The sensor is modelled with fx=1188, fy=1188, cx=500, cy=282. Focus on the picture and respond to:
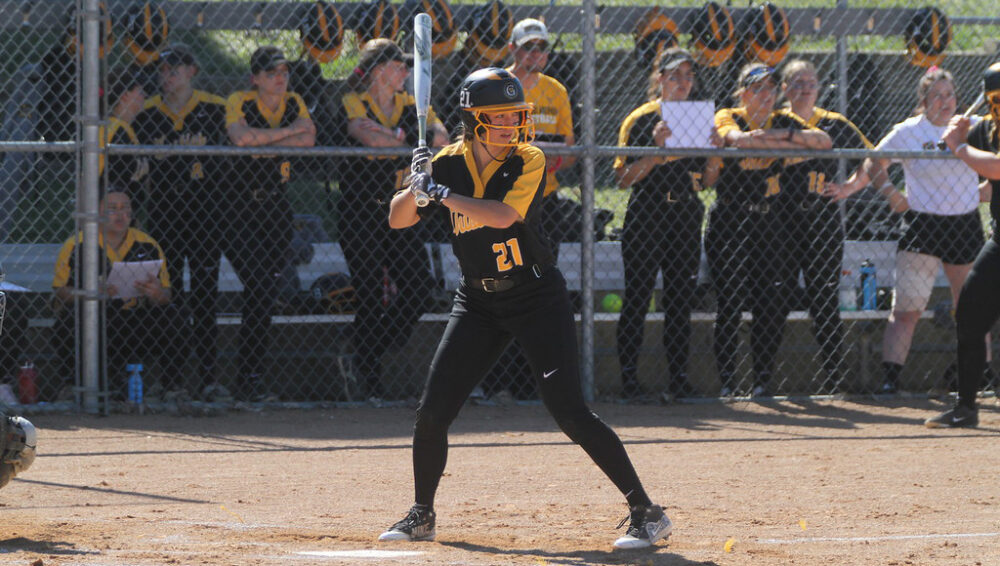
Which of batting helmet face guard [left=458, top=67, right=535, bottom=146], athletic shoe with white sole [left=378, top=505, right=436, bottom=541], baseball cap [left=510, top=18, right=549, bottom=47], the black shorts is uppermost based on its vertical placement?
baseball cap [left=510, top=18, right=549, bottom=47]

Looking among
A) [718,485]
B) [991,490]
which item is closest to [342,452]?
[718,485]

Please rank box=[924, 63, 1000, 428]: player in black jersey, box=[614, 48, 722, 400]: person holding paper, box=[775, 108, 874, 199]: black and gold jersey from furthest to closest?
box=[775, 108, 874, 199]: black and gold jersey, box=[614, 48, 722, 400]: person holding paper, box=[924, 63, 1000, 428]: player in black jersey

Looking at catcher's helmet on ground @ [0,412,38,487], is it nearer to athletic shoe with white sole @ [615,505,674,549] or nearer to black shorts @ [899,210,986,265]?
athletic shoe with white sole @ [615,505,674,549]

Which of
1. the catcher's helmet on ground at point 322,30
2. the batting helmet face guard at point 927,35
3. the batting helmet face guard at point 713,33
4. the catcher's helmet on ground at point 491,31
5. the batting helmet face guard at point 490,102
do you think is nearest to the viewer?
the batting helmet face guard at point 490,102

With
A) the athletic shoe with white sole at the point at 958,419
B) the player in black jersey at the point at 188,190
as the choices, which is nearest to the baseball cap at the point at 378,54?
the player in black jersey at the point at 188,190

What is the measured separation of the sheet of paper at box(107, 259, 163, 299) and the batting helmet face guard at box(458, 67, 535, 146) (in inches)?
152

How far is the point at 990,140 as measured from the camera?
24.0 ft

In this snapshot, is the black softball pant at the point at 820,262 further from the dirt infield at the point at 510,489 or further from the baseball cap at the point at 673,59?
the baseball cap at the point at 673,59

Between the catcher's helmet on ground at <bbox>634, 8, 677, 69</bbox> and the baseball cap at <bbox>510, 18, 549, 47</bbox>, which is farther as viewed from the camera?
the catcher's helmet on ground at <bbox>634, 8, 677, 69</bbox>

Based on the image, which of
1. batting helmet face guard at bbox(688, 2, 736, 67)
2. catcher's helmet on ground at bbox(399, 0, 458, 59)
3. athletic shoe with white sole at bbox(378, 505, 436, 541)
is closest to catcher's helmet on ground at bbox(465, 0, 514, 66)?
catcher's helmet on ground at bbox(399, 0, 458, 59)

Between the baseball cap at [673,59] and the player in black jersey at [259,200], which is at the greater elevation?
the baseball cap at [673,59]

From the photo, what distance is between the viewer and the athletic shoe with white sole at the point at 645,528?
4371 mm

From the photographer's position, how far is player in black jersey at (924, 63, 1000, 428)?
7.02 meters

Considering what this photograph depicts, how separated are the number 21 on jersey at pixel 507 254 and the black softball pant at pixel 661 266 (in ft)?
12.5
